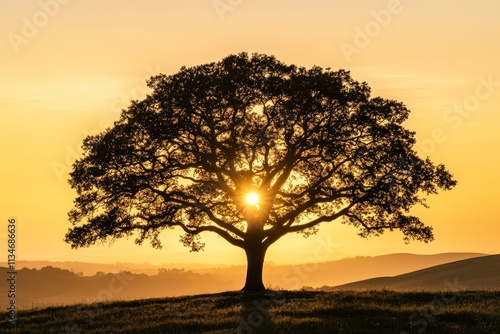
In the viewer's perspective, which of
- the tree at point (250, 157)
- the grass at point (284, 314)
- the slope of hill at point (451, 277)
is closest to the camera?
the grass at point (284, 314)

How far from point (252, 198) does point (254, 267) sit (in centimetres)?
451

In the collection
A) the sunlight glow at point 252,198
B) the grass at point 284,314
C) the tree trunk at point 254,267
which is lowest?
the grass at point 284,314

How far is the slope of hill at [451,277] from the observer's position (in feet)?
321

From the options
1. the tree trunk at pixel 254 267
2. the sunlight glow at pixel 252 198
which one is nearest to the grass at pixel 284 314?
the tree trunk at pixel 254 267

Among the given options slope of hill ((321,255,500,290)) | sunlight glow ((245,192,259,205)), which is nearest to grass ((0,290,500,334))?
sunlight glow ((245,192,259,205))

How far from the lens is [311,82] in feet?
153

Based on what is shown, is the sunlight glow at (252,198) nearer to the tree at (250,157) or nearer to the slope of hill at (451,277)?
the tree at (250,157)

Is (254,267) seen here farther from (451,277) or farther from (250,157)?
(451,277)

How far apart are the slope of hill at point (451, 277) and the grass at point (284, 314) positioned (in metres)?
52.8

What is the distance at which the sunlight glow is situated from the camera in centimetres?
4881

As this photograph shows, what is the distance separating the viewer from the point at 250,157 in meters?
48.1

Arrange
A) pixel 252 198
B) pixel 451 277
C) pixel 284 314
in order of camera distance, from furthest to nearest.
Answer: pixel 451 277
pixel 252 198
pixel 284 314

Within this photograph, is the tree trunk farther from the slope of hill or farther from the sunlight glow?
the slope of hill

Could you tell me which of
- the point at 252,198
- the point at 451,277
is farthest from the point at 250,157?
the point at 451,277
